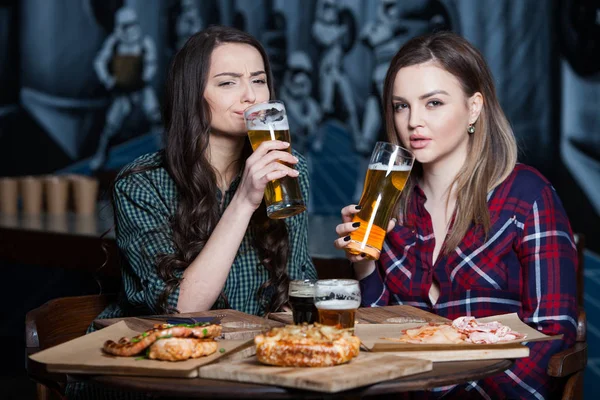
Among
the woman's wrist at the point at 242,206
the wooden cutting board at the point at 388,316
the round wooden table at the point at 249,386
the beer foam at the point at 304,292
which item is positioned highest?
the woman's wrist at the point at 242,206

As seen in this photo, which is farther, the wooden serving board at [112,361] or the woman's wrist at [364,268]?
the woman's wrist at [364,268]

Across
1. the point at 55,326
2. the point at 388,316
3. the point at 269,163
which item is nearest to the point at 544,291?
the point at 388,316

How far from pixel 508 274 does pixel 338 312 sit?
2.16ft

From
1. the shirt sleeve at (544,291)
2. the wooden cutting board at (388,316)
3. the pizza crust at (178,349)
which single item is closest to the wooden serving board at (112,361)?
the pizza crust at (178,349)

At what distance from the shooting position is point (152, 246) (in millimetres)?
2182

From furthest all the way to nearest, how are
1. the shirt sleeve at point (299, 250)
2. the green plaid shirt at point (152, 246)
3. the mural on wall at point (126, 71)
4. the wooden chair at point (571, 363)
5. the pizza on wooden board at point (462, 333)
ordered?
the mural on wall at point (126, 71) → the shirt sleeve at point (299, 250) → the green plaid shirt at point (152, 246) → the wooden chair at point (571, 363) → the pizza on wooden board at point (462, 333)

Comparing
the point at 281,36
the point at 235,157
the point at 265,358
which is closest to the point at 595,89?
the point at 281,36

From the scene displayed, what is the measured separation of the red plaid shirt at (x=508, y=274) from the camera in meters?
2.03

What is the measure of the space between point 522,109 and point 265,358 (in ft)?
9.43

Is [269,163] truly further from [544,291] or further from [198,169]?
[544,291]

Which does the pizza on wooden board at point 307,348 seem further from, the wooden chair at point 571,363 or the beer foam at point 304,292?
the wooden chair at point 571,363

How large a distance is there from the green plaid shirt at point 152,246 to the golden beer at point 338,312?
620 mm

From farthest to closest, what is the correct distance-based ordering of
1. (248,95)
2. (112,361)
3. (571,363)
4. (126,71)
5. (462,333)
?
(126,71), (248,95), (571,363), (462,333), (112,361)

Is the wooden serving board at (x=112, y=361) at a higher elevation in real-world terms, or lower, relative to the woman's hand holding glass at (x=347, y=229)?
lower
